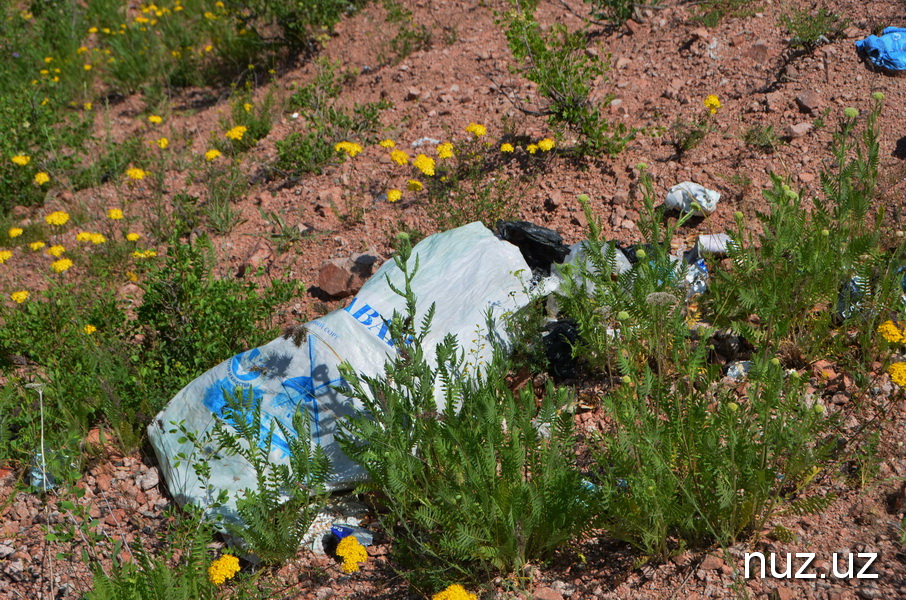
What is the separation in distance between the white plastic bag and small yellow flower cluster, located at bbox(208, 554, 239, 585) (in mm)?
389

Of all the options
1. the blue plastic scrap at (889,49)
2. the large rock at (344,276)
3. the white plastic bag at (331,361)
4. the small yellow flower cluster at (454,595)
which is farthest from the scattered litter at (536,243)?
the blue plastic scrap at (889,49)

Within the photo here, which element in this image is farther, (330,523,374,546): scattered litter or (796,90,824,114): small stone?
(796,90,824,114): small stone

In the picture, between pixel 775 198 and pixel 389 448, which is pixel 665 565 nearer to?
pixel 389 448

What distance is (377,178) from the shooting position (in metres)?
4.95

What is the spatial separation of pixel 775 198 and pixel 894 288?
1.93ft

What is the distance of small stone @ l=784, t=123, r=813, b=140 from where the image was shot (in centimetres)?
429

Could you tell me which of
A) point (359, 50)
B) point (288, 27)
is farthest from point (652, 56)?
point (288, 27)

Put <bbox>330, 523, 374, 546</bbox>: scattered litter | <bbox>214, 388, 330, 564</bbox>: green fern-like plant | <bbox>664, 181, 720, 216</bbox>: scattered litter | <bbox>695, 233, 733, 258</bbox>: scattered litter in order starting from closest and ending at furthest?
<bbox>214, 388, 330, 564</bbox>: green fern-like plant → <bbox>330, 523, 374, 546</bbox>: scattered litter → <bbox>695, 233, 733, 258</bbox>: scattered litter → <bbox>664, 181, 720, 216</bbox>: scattered litter

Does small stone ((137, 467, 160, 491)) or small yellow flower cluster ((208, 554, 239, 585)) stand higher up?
small yellow flower cluster ((208, 554, 239, 585))

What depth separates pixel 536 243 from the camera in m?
3.73

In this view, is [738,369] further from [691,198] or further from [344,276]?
[344,276]

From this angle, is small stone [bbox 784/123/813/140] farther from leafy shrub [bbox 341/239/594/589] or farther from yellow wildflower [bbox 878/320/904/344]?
leafy shrub [bbox 341/239/594/589]

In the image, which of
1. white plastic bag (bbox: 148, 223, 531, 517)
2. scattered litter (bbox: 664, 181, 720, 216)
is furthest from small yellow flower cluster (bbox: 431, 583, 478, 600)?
scattered litter (bbox: 664, 181, 720, 216)

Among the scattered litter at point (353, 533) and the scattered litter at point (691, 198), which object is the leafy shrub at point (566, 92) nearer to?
the scattered litter at point (691, 198)
